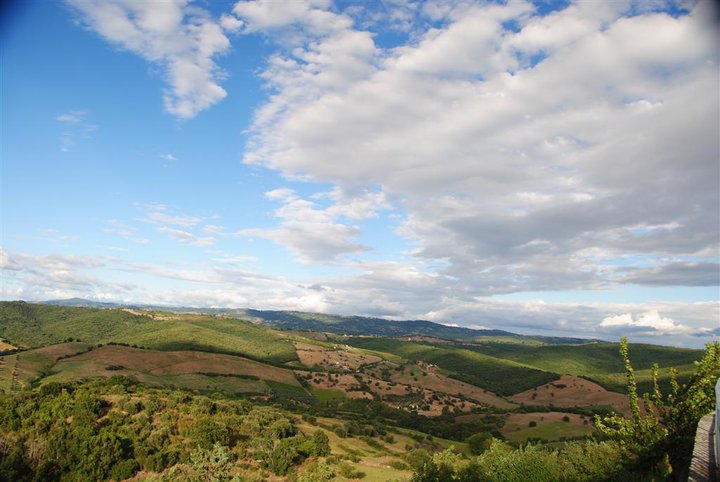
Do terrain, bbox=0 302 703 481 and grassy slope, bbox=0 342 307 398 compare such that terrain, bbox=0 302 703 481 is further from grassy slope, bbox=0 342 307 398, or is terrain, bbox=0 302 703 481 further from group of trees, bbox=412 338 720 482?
group of trees, bbox=412 338 720 482

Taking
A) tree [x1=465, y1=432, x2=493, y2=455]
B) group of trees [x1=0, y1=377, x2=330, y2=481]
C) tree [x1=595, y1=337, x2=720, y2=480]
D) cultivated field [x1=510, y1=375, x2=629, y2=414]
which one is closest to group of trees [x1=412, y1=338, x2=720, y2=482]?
tree [x1=595, y1=337, x2=720, y2=480]

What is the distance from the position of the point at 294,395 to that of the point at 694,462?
113 meters

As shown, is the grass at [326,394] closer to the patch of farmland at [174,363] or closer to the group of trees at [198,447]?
the patch of farmland at [174,363]

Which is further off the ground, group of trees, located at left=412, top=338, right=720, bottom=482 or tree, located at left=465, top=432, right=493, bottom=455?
group of trees, located at left=412, top=338, right=720, bottom=482

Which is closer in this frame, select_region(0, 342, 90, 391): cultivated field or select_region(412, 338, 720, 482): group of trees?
select_region(412, 338, 720, 482): group of trees

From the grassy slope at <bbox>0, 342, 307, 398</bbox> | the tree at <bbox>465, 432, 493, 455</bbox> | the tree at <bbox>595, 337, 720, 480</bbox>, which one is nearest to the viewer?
the tree at <bbox>595, 337, 720, 480</bbox>

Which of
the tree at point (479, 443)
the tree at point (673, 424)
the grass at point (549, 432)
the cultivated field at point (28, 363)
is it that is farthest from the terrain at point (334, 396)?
the tree at point (479, 443)

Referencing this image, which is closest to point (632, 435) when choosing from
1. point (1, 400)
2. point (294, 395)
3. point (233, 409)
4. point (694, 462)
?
point (694, 462)

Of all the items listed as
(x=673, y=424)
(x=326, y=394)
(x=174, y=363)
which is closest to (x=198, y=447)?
(x=673, y=424)

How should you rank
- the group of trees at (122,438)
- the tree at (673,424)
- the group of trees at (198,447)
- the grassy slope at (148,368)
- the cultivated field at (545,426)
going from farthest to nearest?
the grassy slope at (148,368), the cultivated field at (545,426), the group of trees at (122,438), the group of trees at (198,447), the tree at (673,424)

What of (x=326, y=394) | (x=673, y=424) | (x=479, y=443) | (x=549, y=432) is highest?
(x=673, y=424)

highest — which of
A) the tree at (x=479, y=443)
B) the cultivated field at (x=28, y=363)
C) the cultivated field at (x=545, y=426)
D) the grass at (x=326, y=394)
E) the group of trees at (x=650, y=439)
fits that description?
the group of trees at (x=650, y=439)

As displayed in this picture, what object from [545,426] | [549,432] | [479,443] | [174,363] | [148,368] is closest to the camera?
[479,443]

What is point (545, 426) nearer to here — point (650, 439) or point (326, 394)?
point (326, 394)
